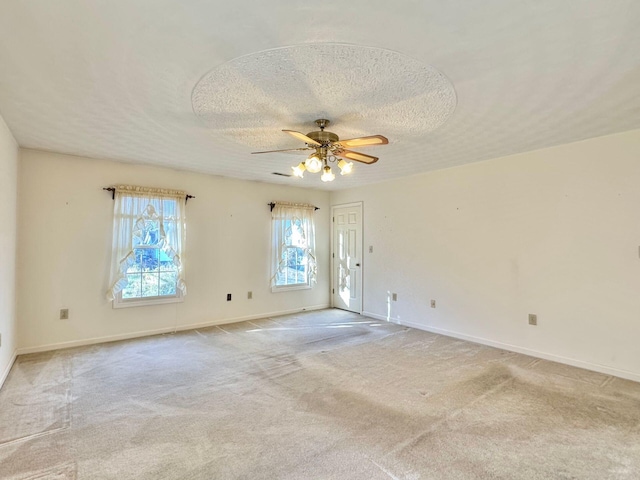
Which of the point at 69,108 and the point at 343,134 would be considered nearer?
the point at 69,108

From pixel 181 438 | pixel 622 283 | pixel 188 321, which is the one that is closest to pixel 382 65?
pixel 181 438

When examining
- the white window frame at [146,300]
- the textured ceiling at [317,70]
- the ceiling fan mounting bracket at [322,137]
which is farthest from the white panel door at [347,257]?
the ceiling fan mounting bracket at [322,137]

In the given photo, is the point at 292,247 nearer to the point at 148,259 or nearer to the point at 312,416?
the point at 148,259

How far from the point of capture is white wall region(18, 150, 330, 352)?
12.5 feet

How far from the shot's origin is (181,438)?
211cm

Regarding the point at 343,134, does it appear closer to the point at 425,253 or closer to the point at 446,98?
the point at 446,98

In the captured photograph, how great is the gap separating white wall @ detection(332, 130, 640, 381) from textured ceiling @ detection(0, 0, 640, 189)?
540 mm

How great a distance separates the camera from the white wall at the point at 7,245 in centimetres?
296

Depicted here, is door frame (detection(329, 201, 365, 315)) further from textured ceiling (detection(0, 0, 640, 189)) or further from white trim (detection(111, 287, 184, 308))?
white trim (detection(111, 287, 184, 308))

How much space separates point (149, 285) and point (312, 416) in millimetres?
3232

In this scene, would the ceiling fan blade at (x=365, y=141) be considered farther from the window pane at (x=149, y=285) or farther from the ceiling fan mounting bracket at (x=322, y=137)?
the window pane at (x=149, y=285)

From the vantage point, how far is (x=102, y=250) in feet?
13.8

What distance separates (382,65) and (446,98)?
0.69 m

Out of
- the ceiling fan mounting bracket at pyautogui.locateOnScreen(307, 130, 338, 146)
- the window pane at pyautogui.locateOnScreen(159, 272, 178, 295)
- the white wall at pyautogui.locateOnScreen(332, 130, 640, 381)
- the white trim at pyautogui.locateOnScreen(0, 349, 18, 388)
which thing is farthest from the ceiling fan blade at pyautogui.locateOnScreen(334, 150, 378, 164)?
the white trim at pyautogui.locateOnScreen(0, 349, 18, 388)
